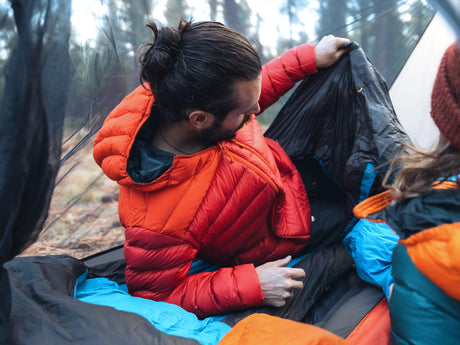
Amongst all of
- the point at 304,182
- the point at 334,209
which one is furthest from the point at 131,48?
the point at 334,209

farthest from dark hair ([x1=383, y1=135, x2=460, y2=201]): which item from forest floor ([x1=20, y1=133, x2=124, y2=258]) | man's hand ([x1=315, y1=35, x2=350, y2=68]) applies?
forest floor ([x1=20, y1=133, x2=124, y2=258])

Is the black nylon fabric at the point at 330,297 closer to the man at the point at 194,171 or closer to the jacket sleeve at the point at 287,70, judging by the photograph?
the man at the point at 194,171

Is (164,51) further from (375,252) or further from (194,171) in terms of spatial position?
(375,252)

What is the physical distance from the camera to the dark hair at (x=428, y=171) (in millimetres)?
544

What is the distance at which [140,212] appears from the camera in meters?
0.86

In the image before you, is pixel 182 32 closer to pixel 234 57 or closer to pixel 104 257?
pixel 234 57

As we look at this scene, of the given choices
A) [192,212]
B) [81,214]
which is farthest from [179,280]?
[81,214]

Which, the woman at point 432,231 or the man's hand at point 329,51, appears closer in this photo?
the woman at point 432,231

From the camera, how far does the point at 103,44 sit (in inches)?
41.2

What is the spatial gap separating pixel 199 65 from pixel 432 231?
55 cm

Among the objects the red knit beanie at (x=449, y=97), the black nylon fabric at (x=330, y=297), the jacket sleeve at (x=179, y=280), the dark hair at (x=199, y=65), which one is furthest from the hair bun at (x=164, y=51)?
the black nylon fabric at (x=330, y=297)

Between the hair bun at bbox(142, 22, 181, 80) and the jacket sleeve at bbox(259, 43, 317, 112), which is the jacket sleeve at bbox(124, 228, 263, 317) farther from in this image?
the jacket sleeve at bbox(259, 43, 317, 112)

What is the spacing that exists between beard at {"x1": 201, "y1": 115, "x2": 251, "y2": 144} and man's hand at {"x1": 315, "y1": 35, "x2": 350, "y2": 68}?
43 cm

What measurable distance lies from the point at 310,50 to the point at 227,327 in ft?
2.87
